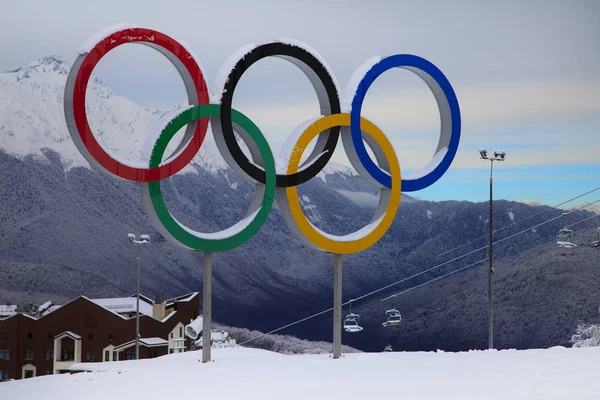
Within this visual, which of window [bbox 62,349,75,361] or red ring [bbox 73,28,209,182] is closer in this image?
red ring [bbox 73,28,209,182]

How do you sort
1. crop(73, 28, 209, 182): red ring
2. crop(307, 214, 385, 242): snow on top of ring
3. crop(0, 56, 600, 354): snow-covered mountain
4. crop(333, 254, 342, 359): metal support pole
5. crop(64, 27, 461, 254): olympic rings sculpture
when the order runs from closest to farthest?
crop(73, 28, 209, 182): red ring, crop(64, 27, 461, 254): olympic rings sculpture, crop(307, 214, 385, 242): snow on top of ring, crop(333, 254, 342, 359): metal support pole, crop(0, 56, 600, 354): snow-covered mountain

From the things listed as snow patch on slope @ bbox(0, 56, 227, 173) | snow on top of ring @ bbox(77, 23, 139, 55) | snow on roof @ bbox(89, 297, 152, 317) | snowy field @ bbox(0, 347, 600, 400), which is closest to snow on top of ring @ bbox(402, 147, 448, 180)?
snowy field @ bbox(0, 347, 600, 400)

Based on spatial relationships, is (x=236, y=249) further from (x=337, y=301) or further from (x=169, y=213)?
(x=169, y=213)

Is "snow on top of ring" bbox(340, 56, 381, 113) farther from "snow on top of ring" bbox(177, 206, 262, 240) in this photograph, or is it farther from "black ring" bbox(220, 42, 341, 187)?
"snow on top of ring" bbox(177, 206, 262, 240)

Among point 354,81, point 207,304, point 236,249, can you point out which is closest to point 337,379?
point 207,304

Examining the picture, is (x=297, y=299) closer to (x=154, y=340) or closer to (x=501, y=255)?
(x=501, y=255)

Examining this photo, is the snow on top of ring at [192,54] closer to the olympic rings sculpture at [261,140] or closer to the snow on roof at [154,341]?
the olympic rings sculpture at [261,140]

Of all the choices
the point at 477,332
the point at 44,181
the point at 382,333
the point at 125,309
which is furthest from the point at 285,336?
the point at 44,181
